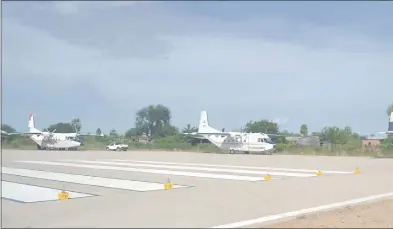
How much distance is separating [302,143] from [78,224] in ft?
145

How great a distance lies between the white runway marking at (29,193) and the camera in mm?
10307

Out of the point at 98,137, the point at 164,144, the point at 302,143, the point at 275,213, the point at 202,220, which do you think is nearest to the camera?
the point at 202,220

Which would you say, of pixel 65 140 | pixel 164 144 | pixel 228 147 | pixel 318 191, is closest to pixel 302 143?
pixel 228 147

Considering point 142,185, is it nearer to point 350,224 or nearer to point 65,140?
point 350,224

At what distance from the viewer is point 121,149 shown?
52.4 metres

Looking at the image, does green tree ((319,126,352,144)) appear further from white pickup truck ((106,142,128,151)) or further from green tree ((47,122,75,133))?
green tree ((47,122,75,133))

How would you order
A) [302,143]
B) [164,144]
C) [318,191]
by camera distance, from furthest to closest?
[164,144], [302,143], [318,191]

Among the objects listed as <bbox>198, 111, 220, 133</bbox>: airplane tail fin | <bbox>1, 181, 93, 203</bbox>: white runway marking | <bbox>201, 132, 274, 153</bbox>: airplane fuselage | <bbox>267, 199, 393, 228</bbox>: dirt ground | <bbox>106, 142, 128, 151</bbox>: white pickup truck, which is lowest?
<bbox>267, 199, 393, 228</bbox>: dirt ground

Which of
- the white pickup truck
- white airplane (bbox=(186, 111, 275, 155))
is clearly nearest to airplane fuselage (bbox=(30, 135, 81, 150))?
the white pickup truck

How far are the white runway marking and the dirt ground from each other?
502cm

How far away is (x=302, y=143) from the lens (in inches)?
1949

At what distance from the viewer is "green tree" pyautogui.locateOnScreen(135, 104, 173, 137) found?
118 feet

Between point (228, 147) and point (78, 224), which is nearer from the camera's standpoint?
point (78, 224)

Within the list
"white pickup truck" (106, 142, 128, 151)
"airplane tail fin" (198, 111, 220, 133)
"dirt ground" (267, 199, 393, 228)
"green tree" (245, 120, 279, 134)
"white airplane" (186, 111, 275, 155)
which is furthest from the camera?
"green tree" (245, 120, 279, 134)
